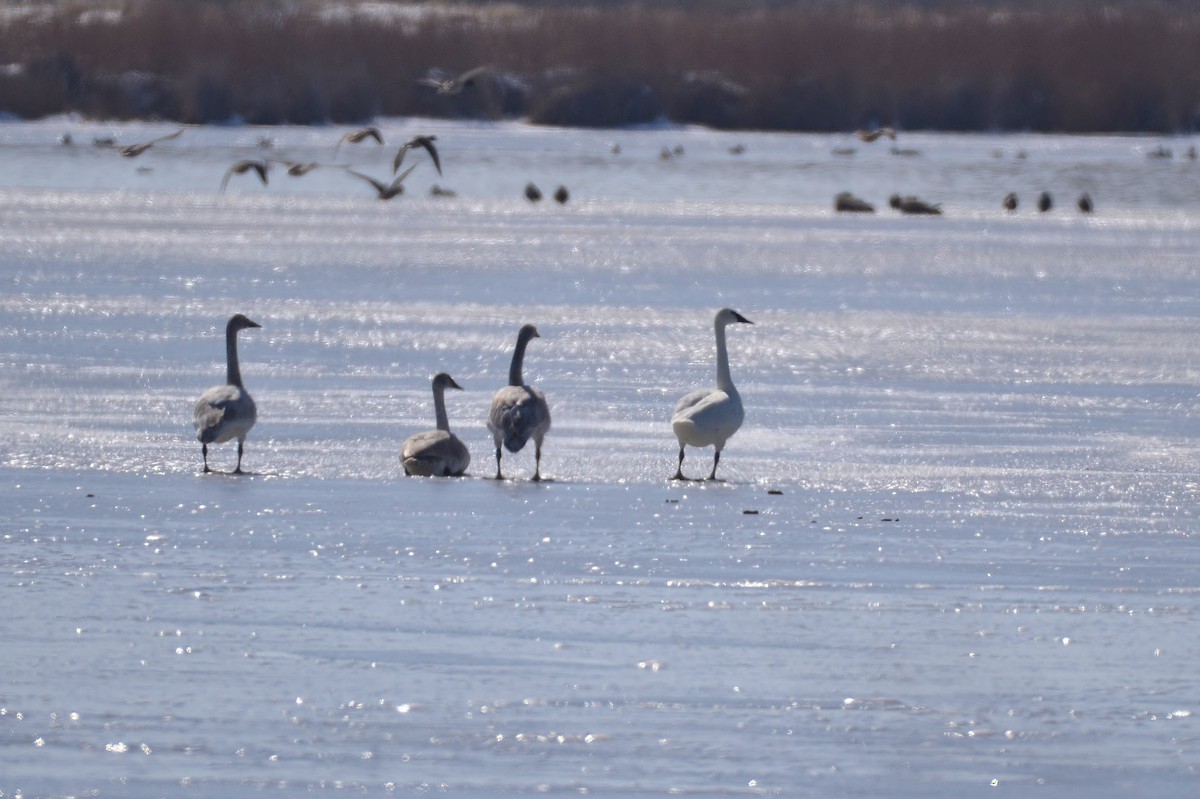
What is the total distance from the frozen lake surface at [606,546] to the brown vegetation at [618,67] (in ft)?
89.5

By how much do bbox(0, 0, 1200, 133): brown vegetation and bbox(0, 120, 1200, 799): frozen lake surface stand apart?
2727 cm

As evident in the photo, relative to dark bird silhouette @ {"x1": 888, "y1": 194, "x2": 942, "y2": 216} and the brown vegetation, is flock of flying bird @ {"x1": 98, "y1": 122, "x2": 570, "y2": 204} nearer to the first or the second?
the brown vegetation

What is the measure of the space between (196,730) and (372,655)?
68cm

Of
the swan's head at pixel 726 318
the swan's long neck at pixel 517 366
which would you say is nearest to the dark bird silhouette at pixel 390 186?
the swan's long neck at pixel 517 366

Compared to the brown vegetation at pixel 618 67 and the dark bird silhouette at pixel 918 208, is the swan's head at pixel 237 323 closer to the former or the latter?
the dark bird silhouette at pixel 918 208

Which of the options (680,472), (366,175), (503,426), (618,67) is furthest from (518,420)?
(618,67)

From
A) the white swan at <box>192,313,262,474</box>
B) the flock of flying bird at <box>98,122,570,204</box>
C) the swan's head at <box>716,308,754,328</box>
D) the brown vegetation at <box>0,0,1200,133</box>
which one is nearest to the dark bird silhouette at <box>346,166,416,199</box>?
the flock of flying bird at <box>98,122,570,204</box>

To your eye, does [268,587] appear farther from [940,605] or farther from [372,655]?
[940,605]

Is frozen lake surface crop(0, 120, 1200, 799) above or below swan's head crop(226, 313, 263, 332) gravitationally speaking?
below

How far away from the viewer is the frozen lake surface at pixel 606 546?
4.23 m

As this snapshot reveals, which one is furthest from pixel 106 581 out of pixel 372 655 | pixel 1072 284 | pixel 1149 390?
pixel 1072 284

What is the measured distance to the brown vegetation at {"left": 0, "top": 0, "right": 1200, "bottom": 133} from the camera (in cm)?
4284

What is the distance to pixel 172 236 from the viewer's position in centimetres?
2078

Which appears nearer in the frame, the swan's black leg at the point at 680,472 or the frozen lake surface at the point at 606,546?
the frozen lake surface at the point at 606,546
